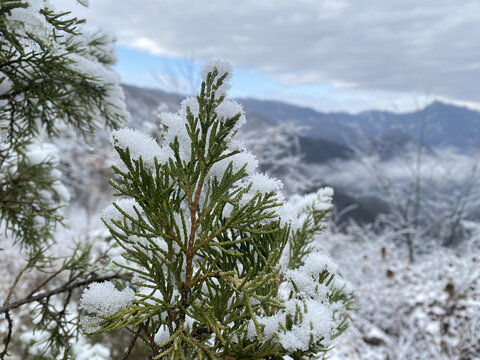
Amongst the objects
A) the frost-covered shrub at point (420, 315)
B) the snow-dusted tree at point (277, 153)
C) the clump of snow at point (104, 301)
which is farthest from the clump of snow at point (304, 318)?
the snow-dusted tree at point (277, 153)

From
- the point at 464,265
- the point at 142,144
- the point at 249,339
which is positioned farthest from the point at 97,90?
the point at 464,265

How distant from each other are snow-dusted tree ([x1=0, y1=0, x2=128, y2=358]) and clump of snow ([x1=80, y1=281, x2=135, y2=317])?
27.7 inches

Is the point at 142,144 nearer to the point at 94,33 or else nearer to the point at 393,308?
the point at 94,33

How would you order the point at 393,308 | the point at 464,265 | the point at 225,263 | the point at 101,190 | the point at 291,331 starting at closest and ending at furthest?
the point at 291,331
the point at 225,263
the point at 393,308
the point at 464,265
the point at 101,190

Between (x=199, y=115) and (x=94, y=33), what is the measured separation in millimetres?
1821

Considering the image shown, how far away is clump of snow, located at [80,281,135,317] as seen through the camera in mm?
804

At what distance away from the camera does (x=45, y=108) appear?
5.25ft

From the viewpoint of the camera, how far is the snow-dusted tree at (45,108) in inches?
48.8

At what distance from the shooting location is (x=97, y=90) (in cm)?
191

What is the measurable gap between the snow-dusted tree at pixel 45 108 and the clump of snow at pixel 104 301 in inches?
27.7

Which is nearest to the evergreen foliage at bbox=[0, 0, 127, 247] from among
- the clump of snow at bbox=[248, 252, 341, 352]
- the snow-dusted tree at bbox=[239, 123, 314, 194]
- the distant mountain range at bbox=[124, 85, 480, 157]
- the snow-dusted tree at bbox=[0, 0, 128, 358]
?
the snow-dusted tree at bbox=[0, 0, 128, 358]

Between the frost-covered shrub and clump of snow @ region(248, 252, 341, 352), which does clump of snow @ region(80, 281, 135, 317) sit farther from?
the frost-covered shrub

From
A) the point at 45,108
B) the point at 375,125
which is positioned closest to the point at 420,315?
the point at 45,108

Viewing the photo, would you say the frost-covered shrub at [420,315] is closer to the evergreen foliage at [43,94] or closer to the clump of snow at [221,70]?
the evergreen foliage at [43,94]
